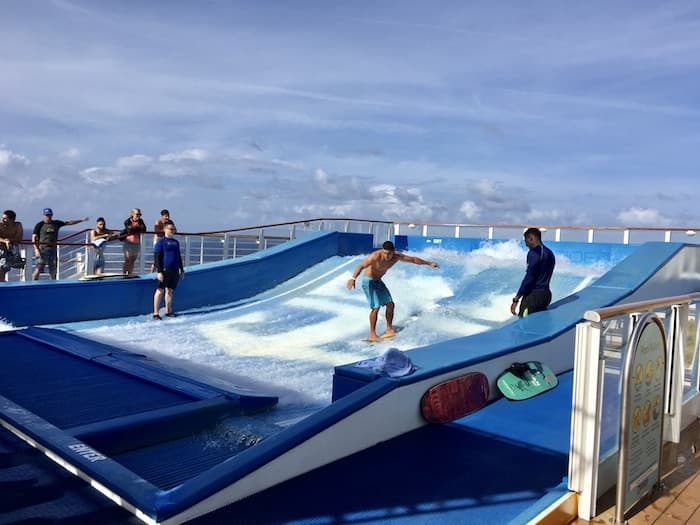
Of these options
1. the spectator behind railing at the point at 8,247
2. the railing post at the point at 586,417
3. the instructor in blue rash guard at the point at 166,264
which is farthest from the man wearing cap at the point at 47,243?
the railing post at the point at 586,417

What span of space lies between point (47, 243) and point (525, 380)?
8400 millimetres

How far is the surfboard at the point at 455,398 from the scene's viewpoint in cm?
471

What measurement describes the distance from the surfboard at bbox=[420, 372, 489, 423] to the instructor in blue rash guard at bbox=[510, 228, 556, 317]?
7.60 ft

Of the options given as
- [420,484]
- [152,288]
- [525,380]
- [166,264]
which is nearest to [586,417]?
[420,484]

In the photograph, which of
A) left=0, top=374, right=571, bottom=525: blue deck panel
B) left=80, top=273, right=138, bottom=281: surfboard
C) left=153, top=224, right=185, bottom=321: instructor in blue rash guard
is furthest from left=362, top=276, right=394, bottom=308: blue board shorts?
left=80, top=273, right=138, bottom=281: surfboard

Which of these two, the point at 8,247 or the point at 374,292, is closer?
the point at 374,292

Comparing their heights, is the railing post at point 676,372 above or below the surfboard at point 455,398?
above

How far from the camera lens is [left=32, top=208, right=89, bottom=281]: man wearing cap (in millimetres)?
10727

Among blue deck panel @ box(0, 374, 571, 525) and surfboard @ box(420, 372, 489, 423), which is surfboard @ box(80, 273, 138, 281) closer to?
blue deck panel @ box(0, 374, 571, 525)

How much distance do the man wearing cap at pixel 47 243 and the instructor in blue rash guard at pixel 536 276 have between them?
25.5 ft

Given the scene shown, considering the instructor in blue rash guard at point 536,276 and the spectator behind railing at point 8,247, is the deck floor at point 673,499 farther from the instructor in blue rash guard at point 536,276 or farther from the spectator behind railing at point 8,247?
the spectator behind railing at point 8,247

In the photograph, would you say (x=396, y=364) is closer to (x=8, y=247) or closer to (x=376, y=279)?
(x=376, y=279)

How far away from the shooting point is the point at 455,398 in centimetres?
493

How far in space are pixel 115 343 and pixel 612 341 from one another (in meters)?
6.83
